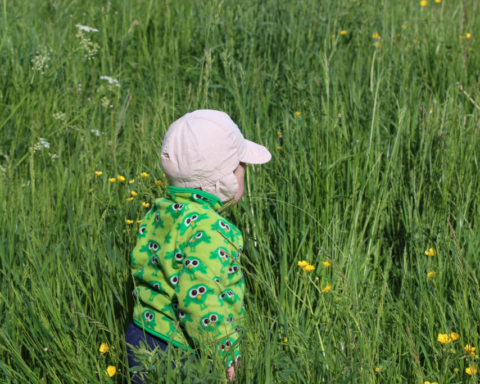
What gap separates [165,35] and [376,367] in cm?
298

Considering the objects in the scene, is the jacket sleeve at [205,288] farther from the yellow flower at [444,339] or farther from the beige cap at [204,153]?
the yellow flower at [444,339]

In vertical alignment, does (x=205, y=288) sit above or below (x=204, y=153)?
below

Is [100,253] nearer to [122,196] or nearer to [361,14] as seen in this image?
[122,196]

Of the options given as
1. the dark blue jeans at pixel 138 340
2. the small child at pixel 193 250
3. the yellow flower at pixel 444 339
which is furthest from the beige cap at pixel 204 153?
the yellow flower at pixel 444 339

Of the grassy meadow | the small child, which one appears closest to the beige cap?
the small child

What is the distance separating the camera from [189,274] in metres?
1.48

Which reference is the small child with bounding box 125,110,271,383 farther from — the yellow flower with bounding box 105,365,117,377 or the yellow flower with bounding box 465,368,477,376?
the yellow flower with bounding box 465,368,477,376

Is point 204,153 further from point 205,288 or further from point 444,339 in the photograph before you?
point 444,339

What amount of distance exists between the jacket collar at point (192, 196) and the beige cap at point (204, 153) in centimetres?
2

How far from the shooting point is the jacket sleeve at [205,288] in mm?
1479

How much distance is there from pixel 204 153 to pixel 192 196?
0.15 meters

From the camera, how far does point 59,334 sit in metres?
1.75

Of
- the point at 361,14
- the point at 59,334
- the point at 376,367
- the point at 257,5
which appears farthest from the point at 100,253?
the point at 361,14

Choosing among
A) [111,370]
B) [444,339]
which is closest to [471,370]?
[444,339]
